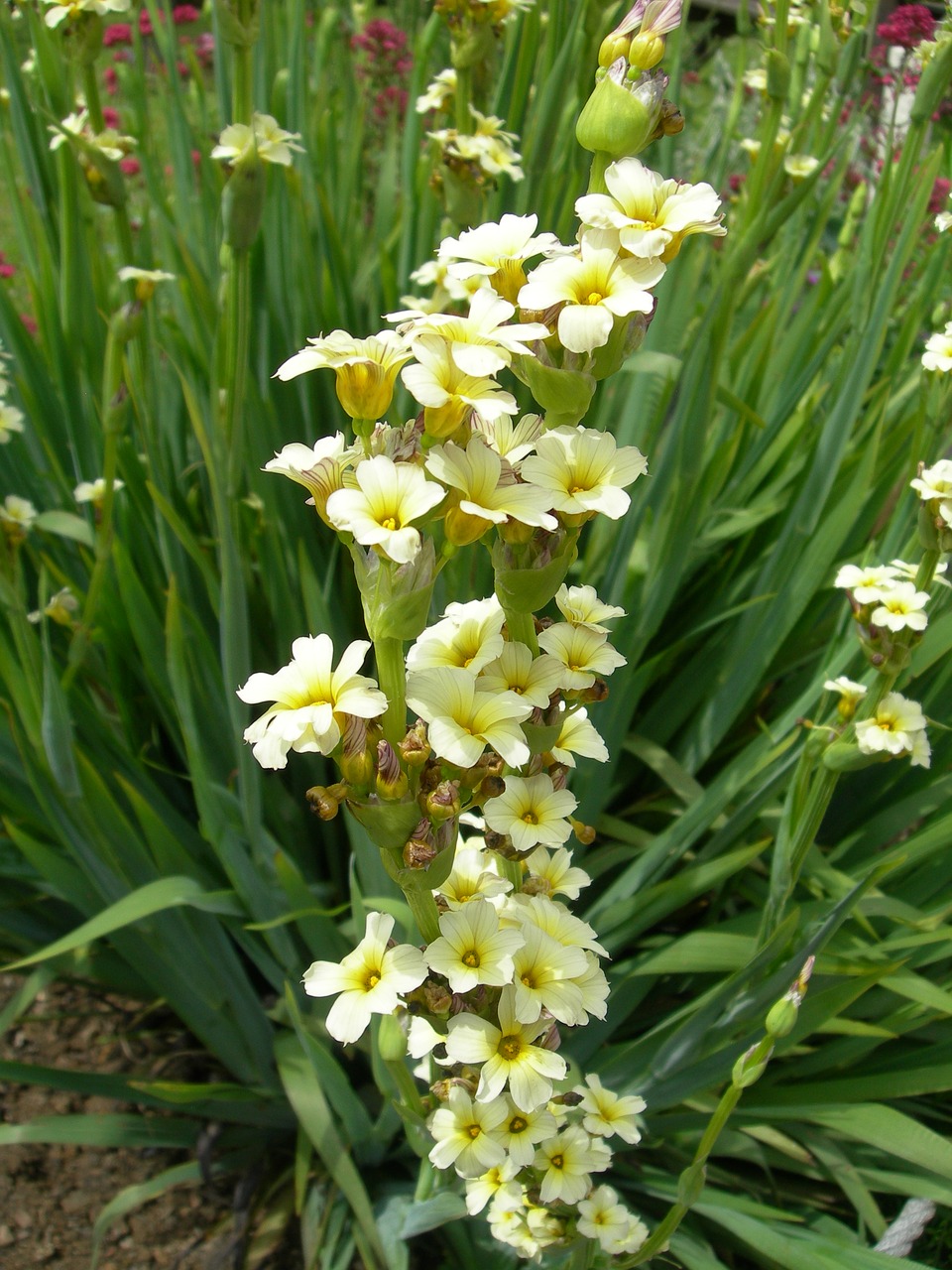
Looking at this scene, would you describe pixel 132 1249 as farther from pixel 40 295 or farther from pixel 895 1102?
pixel 40 295

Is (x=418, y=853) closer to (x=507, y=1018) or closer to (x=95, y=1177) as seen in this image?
(x=507, y=1018)

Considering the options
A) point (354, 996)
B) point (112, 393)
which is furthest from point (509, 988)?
point (112, 393)

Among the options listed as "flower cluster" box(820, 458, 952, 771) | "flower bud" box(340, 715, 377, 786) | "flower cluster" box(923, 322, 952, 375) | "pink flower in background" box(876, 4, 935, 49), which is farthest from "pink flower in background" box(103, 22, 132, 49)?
"flower bud" box(340, 715, 377, 786)

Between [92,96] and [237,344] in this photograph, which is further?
[92,96]

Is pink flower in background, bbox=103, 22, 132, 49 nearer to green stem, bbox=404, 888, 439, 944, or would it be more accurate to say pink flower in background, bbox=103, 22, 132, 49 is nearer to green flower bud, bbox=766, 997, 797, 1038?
green stem, bbox=404, 888, 439, 944

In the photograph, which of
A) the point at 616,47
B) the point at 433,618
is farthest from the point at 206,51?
the point at 616,47

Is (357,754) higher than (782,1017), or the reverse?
(357,754)

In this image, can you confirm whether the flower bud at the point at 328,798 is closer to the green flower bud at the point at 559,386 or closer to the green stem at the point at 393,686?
the green stem at the point at 393,686
